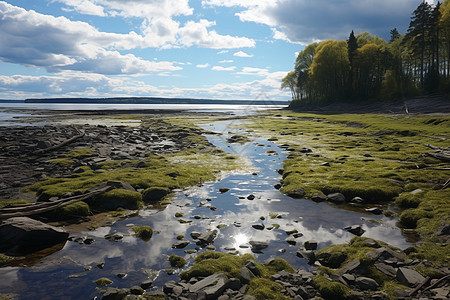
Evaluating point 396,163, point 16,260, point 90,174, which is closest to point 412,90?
point 396,163

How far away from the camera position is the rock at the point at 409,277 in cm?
798

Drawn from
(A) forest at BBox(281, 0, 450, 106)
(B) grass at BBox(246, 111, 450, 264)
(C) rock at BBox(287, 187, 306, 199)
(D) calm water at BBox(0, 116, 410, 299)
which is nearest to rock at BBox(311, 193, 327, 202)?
(B) grass at BBox(246, 111, 450, 264)

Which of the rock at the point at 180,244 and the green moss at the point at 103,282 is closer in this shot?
the green moss at the point at 103,282

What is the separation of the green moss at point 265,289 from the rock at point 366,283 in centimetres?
226

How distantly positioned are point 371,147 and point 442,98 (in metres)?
46.5

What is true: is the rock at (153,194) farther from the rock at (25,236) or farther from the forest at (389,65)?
the forest at (389,65)

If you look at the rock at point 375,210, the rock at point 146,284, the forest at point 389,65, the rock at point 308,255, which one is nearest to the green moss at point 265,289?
the rock at point 308,255

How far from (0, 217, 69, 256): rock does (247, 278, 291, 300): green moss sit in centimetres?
796

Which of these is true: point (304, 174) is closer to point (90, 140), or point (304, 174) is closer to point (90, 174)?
point (90, 174)

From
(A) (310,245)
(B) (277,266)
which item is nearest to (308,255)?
(A) (310,245)

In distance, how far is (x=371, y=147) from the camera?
109ft

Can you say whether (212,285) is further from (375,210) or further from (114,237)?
(375,210)

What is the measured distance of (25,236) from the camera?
10406mm

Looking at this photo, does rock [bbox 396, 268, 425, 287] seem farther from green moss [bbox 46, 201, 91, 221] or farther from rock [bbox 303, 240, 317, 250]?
green moss [bbox 46, 201, 91, 221]
